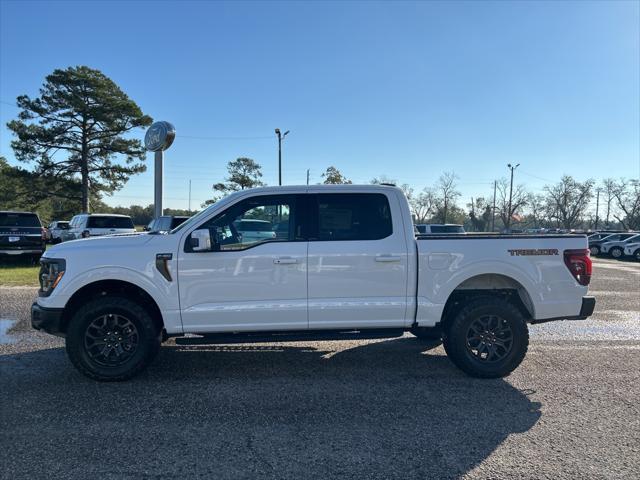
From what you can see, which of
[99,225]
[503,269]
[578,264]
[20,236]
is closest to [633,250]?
[578,264]

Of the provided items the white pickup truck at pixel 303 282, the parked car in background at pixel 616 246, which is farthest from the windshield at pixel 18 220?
the parked car in background at pixel 616 246

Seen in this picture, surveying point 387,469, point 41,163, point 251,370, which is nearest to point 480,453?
point 387,469

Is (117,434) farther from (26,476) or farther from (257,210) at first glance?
(257,210)

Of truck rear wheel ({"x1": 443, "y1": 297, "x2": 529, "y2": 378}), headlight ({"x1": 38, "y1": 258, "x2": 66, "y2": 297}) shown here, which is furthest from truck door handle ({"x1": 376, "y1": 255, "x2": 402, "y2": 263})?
headlight ({"x1": 38, "y1": 258, "x2": 66, "y2": 297})

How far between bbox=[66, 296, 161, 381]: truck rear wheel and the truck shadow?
0.19 meters

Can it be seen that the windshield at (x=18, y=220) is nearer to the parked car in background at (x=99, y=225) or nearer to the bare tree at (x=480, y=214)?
the parked car in background at (x=99, y=225)

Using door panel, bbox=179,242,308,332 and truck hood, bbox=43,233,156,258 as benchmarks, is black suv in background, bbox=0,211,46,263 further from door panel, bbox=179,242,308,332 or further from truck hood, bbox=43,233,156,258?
door panel, bbox=179,242,308,332

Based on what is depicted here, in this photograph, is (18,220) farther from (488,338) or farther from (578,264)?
(578,264)

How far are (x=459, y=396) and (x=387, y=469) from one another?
1.58 meters

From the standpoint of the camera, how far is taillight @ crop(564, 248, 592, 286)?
488cm

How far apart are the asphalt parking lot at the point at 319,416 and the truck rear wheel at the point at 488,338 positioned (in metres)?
0.17

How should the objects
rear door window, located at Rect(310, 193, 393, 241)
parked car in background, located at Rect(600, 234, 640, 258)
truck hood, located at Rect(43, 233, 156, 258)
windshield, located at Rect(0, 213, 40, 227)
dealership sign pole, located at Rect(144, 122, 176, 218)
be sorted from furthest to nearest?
parked car in background, located at Rect(600, 234, 640, 258) → windshield, located at Rect(0, 213, 40, 227) → dealership sign pole, located at Rect(144, 122, 176, 218) → rear door window, located at Rect(310, 193, 393, 241) → truck hood, located at Rect(43, 233, 156, 258)

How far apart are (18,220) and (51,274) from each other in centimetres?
1202

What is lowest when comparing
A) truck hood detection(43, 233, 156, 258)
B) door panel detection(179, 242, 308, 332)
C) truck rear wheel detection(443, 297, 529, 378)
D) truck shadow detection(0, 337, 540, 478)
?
truck shadow detection(0, 337, 540, 478)
